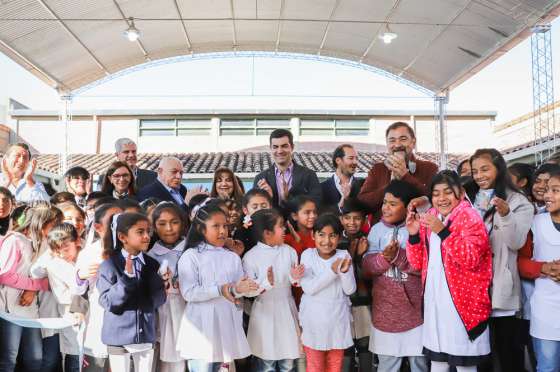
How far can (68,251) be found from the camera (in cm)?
395

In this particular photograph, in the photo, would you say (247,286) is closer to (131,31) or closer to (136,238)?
(136,238)

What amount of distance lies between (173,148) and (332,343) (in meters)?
13.9

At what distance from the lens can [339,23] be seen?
33.2 ft

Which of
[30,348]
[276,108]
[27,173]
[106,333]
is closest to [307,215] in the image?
[106,333]

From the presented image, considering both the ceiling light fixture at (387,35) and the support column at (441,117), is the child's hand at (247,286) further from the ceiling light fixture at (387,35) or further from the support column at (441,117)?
the support column at (441,117)

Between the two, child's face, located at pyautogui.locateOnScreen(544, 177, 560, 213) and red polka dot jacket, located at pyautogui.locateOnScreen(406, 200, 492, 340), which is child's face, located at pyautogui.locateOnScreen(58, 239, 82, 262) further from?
child's face, located at pyautogui.locateOnScreen(544, 177, 560, 213)

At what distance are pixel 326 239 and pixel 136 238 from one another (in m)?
1.24

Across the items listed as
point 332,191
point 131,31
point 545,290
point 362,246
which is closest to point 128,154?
point 332,191

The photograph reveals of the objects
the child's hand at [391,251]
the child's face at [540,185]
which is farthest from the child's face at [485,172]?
the child's hand at [391,251]

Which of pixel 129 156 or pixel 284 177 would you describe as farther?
pixel 129 156

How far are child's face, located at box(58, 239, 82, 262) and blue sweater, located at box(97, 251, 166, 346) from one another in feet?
2.67

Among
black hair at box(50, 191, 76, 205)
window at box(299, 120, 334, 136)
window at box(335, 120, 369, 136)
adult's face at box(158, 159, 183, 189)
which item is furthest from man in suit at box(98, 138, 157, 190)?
window at box(335, 120, 369, 136)

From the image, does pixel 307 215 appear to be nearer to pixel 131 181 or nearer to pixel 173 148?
pixel 131 181

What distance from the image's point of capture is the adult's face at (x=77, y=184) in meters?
5.29
